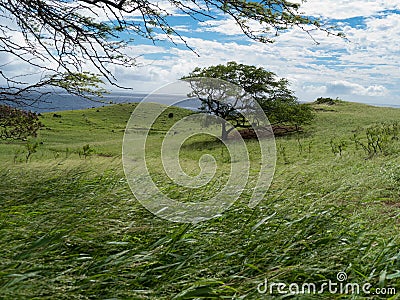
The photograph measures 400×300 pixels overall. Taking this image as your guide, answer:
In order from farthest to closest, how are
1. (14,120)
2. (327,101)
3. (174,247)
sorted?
(327,101), (14,120), (174,247)

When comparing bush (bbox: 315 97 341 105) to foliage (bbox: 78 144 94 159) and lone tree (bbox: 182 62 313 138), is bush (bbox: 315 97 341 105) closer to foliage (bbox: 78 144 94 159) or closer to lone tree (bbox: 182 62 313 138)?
lone tree (bbox: 182 62 313 138)

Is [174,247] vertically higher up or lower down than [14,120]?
lower down

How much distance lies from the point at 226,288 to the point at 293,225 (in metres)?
1.16

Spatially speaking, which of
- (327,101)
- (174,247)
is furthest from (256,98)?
(174,247)

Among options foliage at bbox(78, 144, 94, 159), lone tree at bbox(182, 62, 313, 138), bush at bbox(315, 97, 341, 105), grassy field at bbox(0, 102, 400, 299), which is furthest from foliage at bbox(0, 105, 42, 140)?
bush at bbox(315, 97, 341, 105)

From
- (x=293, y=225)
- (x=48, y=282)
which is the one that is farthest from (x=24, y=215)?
(x=293, y=225)

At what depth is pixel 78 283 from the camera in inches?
93.5

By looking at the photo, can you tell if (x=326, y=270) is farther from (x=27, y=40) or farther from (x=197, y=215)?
(x=27, y=40)

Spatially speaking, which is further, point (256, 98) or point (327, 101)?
point (327, 101)

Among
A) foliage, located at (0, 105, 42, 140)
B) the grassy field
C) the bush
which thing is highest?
the bush

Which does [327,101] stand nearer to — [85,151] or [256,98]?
[256,98]

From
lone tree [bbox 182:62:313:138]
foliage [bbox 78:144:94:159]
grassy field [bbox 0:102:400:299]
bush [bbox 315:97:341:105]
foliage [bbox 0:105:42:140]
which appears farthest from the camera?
bush [bbox 315:97:341:105]

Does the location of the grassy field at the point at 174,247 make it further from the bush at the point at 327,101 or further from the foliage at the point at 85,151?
the bush at the point at 327,101

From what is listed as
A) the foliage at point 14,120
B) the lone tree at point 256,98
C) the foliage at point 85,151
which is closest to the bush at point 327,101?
the lone tree at point 256,98
